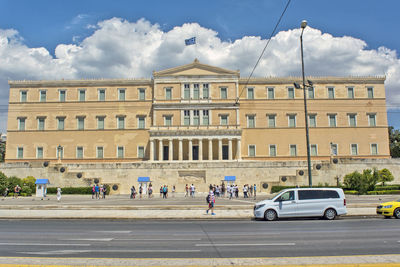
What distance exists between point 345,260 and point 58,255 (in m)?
7.37

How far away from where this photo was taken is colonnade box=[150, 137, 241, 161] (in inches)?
2018

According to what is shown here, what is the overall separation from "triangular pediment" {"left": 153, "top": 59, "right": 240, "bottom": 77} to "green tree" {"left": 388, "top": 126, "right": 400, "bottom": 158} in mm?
35518

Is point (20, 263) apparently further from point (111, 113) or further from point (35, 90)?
point (35, 90)

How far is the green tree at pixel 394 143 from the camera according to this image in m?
63.3

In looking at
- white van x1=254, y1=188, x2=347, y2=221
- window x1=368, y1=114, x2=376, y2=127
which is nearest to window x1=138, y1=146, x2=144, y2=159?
window x1=368, y1=114, x2=376, y2=127

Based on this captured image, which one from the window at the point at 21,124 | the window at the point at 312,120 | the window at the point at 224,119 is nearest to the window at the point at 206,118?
the window at the point at 224,119

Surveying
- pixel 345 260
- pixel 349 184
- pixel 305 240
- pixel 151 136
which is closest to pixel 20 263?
pixel 345 260

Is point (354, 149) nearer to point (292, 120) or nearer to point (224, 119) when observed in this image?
point (292, 120)

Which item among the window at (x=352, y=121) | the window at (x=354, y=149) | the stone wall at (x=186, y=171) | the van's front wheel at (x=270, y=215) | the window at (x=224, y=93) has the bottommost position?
the van's front wheel at (x=270, y=215)

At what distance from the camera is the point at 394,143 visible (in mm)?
66188

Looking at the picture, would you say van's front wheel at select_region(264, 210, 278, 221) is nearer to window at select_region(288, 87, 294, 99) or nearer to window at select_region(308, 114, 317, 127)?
window at select_region(308, 114, 317, 127)

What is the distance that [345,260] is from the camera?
7684mm

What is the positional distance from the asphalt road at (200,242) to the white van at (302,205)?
2315mm

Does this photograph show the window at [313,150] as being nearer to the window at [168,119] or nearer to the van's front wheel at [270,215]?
the window at [168,119]
